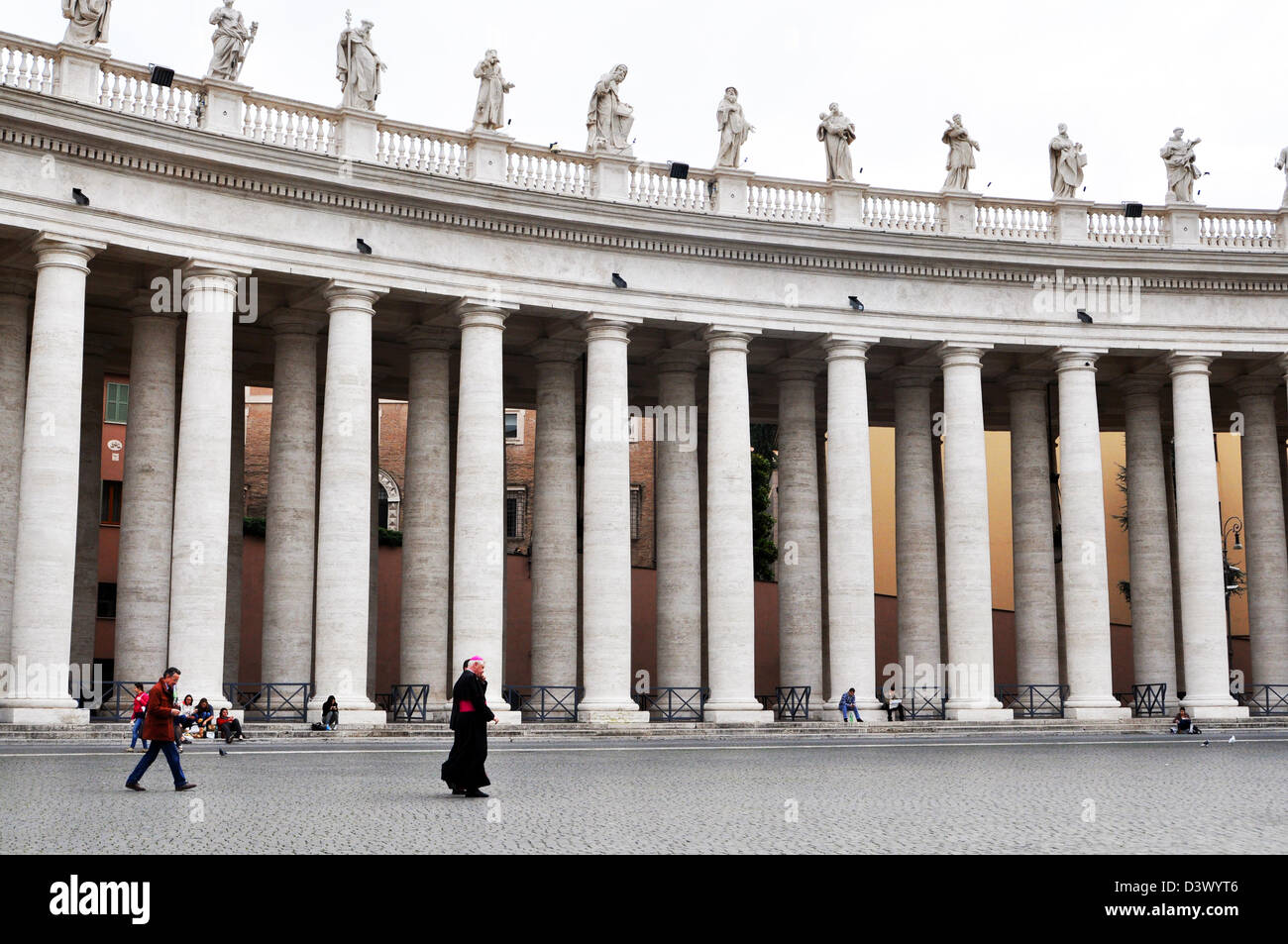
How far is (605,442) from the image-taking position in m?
46.1

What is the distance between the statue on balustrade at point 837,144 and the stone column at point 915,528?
8448 millimetres

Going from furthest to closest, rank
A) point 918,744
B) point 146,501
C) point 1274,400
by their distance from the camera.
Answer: point 1274,400, point 146,501, point 918,744

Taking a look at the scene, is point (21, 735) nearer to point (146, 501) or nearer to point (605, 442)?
point (146, 501)

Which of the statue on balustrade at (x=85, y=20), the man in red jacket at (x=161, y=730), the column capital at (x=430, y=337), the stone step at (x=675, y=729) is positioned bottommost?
the stone step at (x=675, y=729)

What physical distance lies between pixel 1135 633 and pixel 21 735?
40559 millimetres

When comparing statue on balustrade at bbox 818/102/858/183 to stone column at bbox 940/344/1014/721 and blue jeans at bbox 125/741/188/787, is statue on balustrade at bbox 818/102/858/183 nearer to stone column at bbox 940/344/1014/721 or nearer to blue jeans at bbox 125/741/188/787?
stone column at bbox 940/344/1014/721

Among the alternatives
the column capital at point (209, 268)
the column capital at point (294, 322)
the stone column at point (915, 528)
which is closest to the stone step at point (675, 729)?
the stone column at point (915, 528)

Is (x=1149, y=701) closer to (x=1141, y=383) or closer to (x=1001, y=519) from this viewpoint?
(x=1141, y=383)

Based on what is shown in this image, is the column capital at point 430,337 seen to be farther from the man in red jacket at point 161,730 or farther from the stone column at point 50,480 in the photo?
the man in red jacket at point 161,730

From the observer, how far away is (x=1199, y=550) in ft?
168

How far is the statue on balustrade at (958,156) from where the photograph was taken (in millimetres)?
51656

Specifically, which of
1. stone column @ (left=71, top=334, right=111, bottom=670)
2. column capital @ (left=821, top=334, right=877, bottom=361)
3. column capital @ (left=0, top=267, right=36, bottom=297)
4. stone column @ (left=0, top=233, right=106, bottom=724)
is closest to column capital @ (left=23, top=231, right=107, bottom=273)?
stone column @ (left=0, top=233, right=106, bottom=724)

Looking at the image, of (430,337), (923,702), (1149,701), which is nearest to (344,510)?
(430,337)
